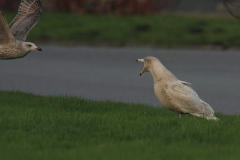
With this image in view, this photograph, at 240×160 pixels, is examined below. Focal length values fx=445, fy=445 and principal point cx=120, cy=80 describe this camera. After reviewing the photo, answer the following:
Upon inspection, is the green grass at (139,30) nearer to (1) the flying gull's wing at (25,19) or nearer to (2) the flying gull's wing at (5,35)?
(1) the flying gull's wing at (25,19)

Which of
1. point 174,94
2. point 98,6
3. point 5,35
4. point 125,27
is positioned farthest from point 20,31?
point 98,6

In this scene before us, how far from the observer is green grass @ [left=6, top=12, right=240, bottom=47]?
77.9 feet

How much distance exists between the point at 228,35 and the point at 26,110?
703 inches

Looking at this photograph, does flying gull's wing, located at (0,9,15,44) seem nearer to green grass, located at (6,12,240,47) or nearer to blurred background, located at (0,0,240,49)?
blurred background, located at (0,0,240,49)

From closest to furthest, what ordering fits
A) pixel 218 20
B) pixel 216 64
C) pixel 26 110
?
pixel 26 110
pixel 216 64
pixel 218 20

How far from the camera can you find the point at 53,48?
23125 millimetres

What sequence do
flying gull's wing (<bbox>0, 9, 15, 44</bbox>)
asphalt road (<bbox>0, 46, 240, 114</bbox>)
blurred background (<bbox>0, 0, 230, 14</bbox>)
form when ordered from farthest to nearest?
blurred background (<bbox>0, 0, 230, 14</bbox>) < asphalt road (<bbox>0, 46, 240, 114</bbox>) < flying gull's wing (<bbox>0, 9, 15, 44</bbox>)

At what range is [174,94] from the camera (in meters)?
7.09

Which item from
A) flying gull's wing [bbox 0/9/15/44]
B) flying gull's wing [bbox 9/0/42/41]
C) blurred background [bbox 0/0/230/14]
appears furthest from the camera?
blurred background [bbox 0/0/230/14]

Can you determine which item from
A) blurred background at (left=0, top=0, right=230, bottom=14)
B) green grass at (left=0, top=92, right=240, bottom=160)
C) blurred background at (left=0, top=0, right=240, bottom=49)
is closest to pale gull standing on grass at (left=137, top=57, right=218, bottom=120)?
green grass at (left=0, top=92, right=240, bottom=160)

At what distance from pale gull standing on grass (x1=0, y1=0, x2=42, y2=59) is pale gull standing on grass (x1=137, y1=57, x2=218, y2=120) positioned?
2.55m

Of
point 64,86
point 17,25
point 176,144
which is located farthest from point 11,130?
point 64,86

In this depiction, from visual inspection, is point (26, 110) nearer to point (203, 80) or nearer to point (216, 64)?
point (203, 80)

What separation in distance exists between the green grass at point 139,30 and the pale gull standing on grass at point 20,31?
44.3 feet
